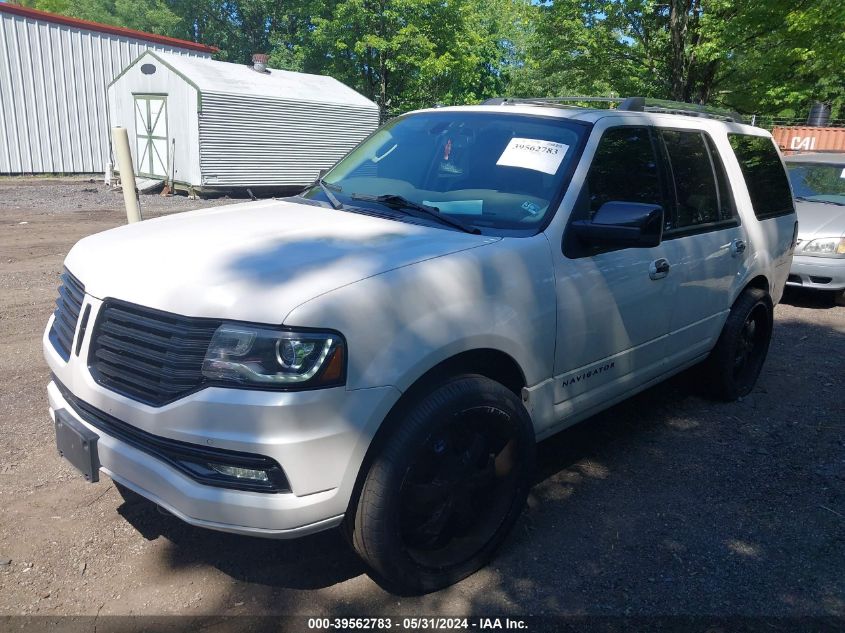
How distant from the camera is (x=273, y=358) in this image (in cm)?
235

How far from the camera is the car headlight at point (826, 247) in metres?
7.98

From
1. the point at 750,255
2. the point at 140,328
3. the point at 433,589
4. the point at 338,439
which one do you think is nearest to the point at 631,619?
the point at 433,589

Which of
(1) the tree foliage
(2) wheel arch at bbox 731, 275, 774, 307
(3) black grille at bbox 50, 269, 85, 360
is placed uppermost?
(1) the tree foliage

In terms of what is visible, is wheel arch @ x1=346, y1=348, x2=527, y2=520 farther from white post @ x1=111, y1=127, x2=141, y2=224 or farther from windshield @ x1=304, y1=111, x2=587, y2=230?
white post @ x1=111, y1=127, x2=141, y2=224

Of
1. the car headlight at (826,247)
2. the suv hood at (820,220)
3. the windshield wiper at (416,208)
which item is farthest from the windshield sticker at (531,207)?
the car headlight at (826,247)

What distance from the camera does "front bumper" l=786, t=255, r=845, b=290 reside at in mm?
7926

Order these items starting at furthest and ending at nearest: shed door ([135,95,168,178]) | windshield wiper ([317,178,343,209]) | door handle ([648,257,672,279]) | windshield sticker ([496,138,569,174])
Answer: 1. shed door ([135,95,168,178])
2. door handle ([648,257,672,279])
3. windshield wiper ([317,178,343,209])
4. windshield sticker ([496,138,569,174])

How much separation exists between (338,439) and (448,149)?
6.51 feet

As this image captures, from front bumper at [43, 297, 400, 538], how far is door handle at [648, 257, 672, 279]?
1.87m

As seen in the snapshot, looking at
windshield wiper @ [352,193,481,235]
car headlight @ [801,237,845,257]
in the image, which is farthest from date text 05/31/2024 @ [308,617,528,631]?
car headlight @ [801,237,845,257]

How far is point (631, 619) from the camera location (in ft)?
9.29

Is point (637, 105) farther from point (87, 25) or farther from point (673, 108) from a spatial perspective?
point (87, 25)

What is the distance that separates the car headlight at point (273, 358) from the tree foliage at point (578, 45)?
13.9m

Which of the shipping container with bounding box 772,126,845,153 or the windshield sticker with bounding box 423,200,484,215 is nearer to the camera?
the windshield sticker with bounding box 423,200,484,215
